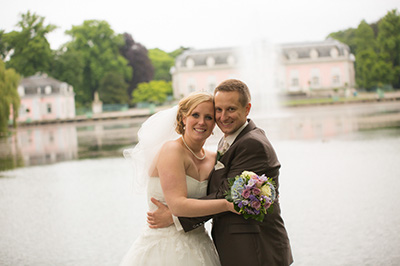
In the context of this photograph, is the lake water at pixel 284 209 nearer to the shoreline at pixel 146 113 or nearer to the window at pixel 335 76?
the shoreline at pixel 146 113

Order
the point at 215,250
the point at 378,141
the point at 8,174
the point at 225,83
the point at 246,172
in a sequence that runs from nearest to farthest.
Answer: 1. the point at 246,172
2. the point at 225,83
3. the point at 215,250
4. the point at 8,174
5. the point at 378,141

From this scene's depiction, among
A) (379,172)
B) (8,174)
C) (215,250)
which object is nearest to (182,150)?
(215,250)

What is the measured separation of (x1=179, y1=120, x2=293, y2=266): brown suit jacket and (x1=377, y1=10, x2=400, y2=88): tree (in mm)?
55606

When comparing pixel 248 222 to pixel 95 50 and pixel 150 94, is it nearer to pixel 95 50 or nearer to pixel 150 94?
pixel 150 94

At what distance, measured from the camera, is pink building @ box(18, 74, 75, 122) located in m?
51.3

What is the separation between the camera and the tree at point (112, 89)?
5509 cm

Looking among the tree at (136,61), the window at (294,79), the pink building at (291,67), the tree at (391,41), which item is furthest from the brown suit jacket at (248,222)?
the window at (294,79)

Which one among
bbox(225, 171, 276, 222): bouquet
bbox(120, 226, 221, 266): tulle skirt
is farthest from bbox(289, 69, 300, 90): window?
bbox(225, 171, 276, 222): bouquet

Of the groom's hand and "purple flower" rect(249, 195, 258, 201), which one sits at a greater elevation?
"purple flower" rect(249, 195, 258, 201)

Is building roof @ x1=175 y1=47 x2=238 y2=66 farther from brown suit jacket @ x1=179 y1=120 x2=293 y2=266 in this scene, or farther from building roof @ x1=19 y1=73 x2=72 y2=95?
brown suit jacket @ x1=179 y1=120 x2=293 y2=266

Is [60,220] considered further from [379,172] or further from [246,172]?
[379,172]

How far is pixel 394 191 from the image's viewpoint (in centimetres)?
764

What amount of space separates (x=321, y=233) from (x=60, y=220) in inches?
162

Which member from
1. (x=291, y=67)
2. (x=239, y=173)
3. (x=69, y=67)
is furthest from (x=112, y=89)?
(x=239, y=173)
